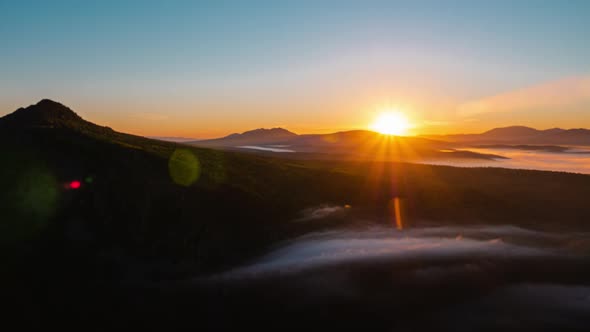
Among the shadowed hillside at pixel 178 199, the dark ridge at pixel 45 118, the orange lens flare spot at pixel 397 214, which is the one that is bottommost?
the orange lens flare spot at pixel 397 214

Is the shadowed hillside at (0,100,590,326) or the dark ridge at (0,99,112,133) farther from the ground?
the dark ridge at (0,99,112,133)

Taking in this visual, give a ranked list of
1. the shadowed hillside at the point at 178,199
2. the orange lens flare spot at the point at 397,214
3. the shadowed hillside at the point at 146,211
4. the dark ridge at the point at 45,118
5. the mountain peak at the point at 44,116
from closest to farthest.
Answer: the shadowed hillside at the point at 146,211 < the shadowed hillside at the point at 178,199 < the orange lens flare spot at the point at 397,214 < the dark ridge at the point at 45,118 < the mountain peak at the point at 44,116

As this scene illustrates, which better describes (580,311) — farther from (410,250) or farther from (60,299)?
(60,299)

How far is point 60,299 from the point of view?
769 inches

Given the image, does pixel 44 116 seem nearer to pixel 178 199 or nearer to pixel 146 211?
pixel 146 211

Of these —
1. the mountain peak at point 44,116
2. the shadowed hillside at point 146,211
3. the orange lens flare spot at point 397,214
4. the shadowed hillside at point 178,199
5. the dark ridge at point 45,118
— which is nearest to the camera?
the shadowed hillside at point 146,211

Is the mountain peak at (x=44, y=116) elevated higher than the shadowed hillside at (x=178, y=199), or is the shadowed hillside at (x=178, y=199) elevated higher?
the mountain peak at (x=44, y=116)

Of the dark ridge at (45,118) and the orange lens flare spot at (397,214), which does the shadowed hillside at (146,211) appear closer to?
the dark ridge at (45,118)

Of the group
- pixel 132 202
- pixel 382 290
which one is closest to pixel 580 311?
pixel 382 290

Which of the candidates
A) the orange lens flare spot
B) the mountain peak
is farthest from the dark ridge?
the orange lens flare spot

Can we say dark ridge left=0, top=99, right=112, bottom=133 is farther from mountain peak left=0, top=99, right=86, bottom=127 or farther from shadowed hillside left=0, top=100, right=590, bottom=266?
shadowed hillside left=0, top=100, right=590, bottom=266

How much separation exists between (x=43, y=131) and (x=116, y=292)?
2194 centimetres

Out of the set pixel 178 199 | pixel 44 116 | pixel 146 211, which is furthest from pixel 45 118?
pixel 178 199

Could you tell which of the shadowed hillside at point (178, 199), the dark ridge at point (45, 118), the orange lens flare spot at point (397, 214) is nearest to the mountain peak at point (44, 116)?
the dark ridge at point (45, 118)
